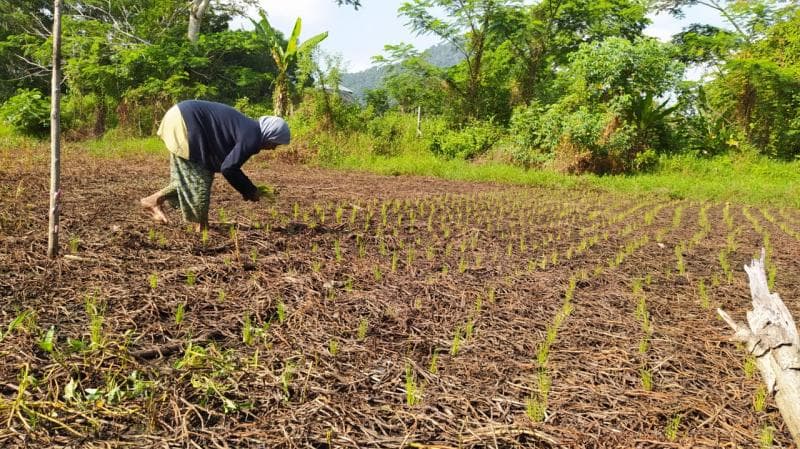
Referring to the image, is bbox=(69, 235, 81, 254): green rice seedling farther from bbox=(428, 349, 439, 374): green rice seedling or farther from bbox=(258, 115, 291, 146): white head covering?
bbox=(428, 349, 439, 374): green rice seedling

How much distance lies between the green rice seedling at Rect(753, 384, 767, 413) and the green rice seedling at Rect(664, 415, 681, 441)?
38 centimetres

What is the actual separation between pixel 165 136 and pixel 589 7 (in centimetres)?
1573

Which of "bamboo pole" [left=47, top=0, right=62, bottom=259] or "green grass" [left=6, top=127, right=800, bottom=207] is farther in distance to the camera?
"green grass" [left=6, top=127, right=800, bottom=207]

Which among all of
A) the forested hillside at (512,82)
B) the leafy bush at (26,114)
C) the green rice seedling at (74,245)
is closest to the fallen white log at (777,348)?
the green rice seedling at (74,245)

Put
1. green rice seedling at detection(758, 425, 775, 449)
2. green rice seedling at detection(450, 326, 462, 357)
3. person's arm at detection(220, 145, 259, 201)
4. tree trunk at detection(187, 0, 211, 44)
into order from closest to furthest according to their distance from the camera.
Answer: green rice seedling at detection(758, 425, 775, 449), green rice seedling at detection(450, 326, 462, 357), person's arm at detection(220, 145, 259, 201), tree trunk at detection(187, 0, 211, 44)

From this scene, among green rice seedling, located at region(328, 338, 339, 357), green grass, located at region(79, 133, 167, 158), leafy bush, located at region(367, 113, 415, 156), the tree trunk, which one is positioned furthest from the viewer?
the tree trunk

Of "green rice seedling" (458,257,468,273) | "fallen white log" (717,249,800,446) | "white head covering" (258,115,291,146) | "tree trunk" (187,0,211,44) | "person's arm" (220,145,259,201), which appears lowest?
"green rice seedling" (458,257,468,273)

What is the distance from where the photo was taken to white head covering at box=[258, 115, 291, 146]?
12.4 ft

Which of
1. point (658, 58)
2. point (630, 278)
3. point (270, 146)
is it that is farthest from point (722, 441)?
point (658, 58)

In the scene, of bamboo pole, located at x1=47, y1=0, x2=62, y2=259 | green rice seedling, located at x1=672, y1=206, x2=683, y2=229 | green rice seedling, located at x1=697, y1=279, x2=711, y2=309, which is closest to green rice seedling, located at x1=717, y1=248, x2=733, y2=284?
green rice seedling, located at x1=697, y1=279, x2=711, y2=309

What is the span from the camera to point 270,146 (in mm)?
3852

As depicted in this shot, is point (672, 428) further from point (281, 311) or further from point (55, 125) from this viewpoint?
point (55, 125)

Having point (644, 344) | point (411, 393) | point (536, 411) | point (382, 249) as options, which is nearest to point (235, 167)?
point (382, 249)

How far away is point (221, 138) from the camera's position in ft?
12.4
